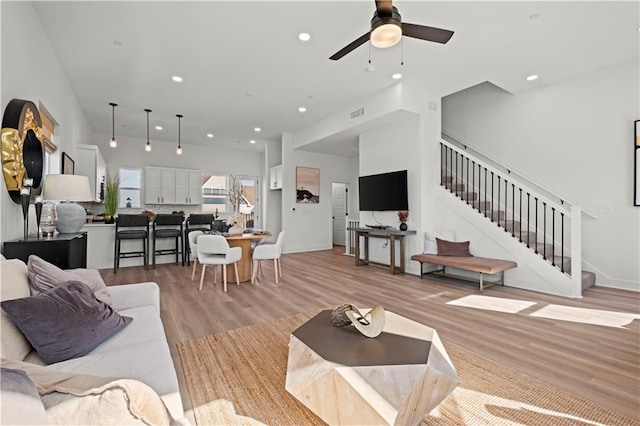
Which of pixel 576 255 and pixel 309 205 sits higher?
pixel 309 205

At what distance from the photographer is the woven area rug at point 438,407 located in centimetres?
164

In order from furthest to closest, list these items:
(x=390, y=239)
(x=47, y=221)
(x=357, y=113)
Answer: (x=357, y=113), (x=390, y=239), (x=47, y=221)

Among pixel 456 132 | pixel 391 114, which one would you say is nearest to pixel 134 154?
pixel 391 114

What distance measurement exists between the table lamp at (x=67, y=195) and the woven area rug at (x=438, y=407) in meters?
2.07

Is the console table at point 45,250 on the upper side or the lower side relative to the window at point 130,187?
lower

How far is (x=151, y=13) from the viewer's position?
3.29 meters

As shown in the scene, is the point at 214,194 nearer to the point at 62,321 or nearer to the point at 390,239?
A: the point at 390,239

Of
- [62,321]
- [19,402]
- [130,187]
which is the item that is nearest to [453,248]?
[62,321]

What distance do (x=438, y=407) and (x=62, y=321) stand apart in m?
2.05

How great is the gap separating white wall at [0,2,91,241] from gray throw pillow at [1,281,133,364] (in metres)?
A: 1.63

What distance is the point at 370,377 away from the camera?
1.40m

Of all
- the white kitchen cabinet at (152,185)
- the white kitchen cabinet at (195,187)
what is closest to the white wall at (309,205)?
the white kitchen cabinet at (195,187)

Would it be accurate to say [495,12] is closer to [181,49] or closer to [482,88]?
[482,88]

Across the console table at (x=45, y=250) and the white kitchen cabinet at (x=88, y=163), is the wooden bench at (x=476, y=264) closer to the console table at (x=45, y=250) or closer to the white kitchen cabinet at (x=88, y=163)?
the console table at (x=45, y=250)
